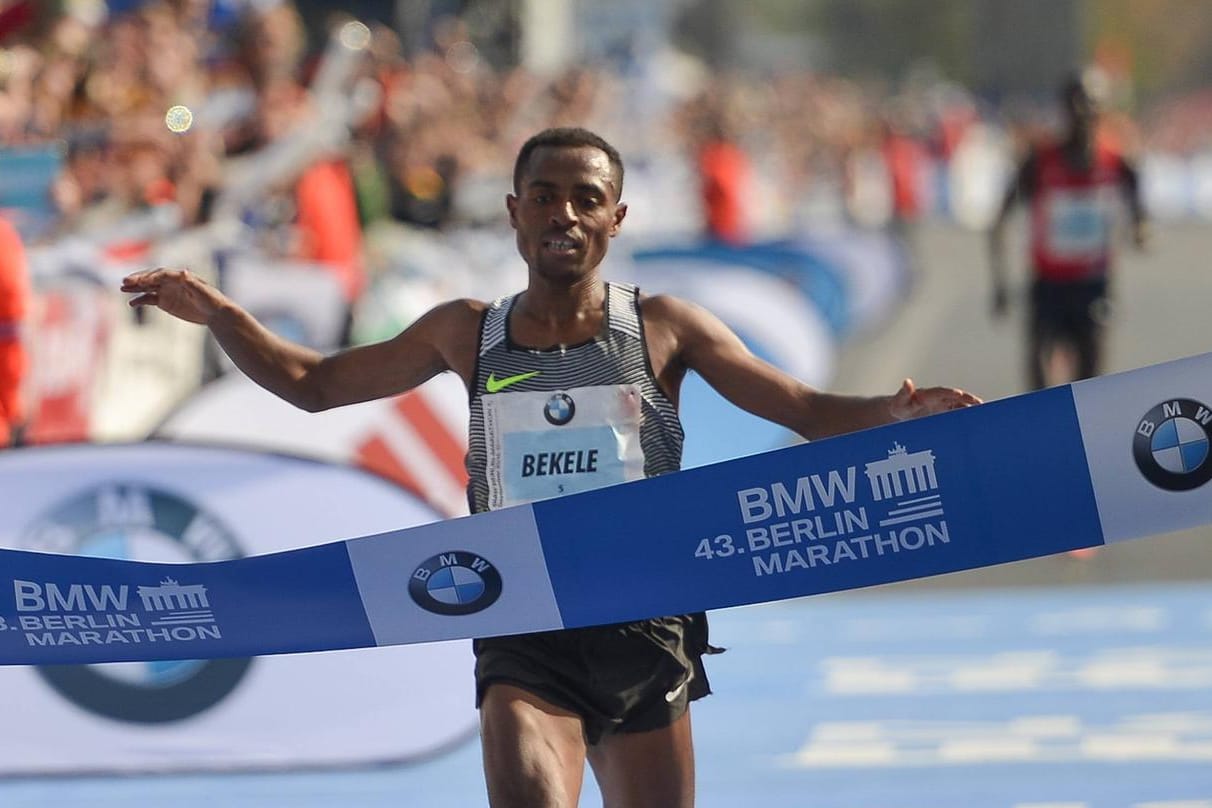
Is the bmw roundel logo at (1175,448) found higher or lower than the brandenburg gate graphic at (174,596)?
lower

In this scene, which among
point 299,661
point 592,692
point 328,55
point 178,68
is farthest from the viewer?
point 328,55

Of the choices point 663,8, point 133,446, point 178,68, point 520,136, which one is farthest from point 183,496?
point 663,8

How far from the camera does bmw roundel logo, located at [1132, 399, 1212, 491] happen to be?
4.16 meters

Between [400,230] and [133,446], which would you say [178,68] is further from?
[133,446]

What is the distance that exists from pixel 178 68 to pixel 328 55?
2.37m

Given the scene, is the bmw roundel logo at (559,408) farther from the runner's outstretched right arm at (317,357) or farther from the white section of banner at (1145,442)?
the white section of banner at (1145,442)

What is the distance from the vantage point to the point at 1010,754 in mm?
6906

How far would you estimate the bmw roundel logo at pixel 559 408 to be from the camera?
425cm

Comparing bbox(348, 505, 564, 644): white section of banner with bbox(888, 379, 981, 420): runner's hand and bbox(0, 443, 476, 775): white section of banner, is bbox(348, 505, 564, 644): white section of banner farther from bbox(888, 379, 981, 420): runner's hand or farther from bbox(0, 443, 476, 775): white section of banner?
bbox(0, 443, 476, 775): white section of banner

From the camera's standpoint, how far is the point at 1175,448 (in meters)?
4.16

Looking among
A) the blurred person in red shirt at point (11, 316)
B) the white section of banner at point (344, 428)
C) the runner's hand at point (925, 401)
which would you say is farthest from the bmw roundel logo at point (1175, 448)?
the blurred person in red shirt at point (11, 316)

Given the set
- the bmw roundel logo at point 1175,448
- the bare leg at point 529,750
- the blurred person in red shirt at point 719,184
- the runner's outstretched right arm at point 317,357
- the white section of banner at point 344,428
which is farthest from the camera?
the blurred person in red shirt at point 719,184

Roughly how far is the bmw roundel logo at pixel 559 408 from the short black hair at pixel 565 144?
0.42 meters

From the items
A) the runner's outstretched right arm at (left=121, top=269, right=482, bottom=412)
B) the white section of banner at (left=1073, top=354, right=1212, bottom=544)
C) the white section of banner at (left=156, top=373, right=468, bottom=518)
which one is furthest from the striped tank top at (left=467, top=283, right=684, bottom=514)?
the white section of banner at (left=156, top=373, right=468, bottom=518)
